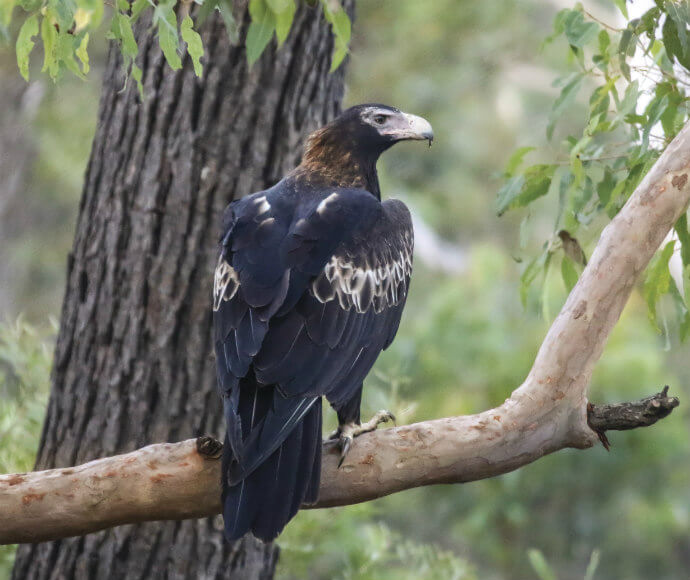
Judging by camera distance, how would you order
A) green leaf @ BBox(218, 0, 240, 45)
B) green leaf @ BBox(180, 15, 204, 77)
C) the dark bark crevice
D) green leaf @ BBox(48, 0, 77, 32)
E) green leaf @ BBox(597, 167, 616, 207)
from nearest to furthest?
green leaf @ BBox(48, 0, 77, 32) → green leaf @ BBox(218, 0, 240, 45) → green leaf @ BBox(180, 15, 204, 77) → the dark bark crevice → green leaf @ BBox(597, 167, 616, 207)

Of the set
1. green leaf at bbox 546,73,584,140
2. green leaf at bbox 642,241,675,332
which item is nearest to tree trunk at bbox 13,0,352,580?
green leaf at bbox 546,73,584,140

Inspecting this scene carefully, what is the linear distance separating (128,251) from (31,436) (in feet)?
4.53

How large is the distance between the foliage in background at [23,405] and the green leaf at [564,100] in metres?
2.43

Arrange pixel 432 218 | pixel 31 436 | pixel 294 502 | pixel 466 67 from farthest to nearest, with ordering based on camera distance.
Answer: pixel 432 218 < pixel 466 67 < pixel 31 436 < pixel 294 502

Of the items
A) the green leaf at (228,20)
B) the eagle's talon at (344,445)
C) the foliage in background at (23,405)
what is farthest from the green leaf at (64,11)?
the foliage in background at (23,405)

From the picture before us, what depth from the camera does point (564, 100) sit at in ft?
10.8

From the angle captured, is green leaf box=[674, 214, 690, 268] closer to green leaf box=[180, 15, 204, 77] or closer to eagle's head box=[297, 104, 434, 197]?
eagle's head box=[297, 104, 434, 197]

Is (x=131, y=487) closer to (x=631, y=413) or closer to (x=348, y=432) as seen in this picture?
(x=348, y=432)

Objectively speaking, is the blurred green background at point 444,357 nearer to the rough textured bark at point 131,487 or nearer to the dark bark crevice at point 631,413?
the dark bark crevice at point 631,413

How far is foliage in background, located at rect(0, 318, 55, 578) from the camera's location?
4.44 meters

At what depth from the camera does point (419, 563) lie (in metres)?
5.82

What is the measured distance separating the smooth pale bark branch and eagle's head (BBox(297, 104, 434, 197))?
47.8 inches

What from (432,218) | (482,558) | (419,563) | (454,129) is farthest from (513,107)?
(419,563)

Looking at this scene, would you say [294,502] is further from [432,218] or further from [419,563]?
[432,218]
